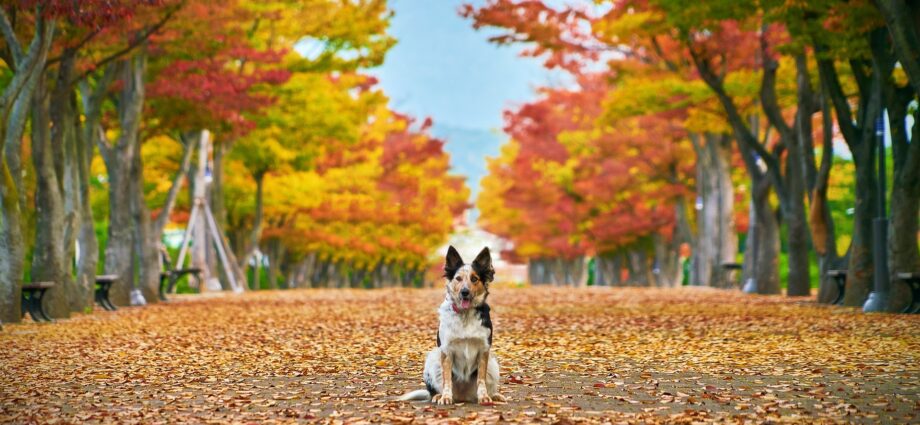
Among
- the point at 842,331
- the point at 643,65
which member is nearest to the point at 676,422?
the point at 842,331

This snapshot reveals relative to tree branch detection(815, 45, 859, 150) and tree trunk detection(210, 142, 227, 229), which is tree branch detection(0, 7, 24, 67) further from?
tree trunk detection(210, 142, 227, 229)

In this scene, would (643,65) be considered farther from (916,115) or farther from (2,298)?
(2,298)

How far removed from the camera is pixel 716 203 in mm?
35125

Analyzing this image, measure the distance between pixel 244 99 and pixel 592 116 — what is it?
22.9m

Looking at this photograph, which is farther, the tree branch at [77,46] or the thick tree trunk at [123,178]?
the thick tree trunk at [123,178]

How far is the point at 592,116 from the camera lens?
156 ft

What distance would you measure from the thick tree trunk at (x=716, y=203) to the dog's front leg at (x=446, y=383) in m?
27.1

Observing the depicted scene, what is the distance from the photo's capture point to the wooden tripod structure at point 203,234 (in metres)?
32.9

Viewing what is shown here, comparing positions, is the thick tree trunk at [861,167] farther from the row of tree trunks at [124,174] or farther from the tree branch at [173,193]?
the tree branch at [173,193]

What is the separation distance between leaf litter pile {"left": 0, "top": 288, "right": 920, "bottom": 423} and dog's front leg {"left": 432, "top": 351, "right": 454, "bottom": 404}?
110 mm

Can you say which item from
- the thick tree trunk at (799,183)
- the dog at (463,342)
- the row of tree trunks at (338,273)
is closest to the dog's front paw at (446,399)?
the dog at (463,342)

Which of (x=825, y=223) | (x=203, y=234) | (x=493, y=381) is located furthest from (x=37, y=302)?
(x=203, y=234)

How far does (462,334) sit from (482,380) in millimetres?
502

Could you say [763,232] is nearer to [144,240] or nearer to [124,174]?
[144,240]
